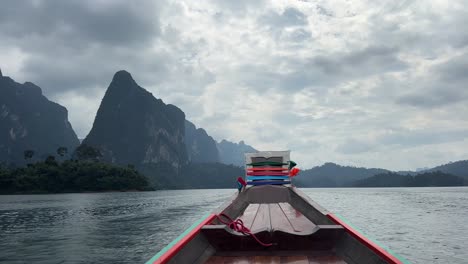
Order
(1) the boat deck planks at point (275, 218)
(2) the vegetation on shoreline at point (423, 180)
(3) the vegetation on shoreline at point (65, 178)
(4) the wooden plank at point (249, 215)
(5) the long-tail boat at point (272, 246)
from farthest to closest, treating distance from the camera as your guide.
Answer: (2) the vegetation on shoreline at point (423, 180)
(3) the vegetation on shoreline at point (65, 178)
(4) the wooden plank at point (249, 215)
(1) the boat deck planks at point (275, 218)
(5) the long-tail boat at point (272, 246)

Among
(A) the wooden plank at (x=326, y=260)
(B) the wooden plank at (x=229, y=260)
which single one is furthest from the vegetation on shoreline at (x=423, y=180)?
(B) the wooden plank at (x=229, y=260)

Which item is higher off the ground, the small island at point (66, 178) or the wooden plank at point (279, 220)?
the small island at point (66, 178)

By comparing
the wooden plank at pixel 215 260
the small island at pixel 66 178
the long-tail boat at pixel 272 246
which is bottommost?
the wooden plank at pixel 215 260

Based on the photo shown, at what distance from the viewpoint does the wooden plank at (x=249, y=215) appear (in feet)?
25.3

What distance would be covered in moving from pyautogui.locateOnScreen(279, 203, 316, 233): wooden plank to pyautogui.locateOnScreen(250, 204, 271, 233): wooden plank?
1.57 feet

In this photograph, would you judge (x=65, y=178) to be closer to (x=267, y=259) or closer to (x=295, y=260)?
(x=267, y=259)

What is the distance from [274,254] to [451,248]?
13211 millimetres

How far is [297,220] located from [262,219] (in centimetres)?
77

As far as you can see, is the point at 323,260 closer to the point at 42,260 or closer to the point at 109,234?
the point at 42,260

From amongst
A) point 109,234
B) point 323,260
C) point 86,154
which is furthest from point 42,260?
point 86,154

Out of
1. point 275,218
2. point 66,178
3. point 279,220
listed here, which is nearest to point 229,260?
point 279,220

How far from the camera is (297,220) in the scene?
318 inches

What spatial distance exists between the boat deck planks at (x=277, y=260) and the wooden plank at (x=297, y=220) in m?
1.61

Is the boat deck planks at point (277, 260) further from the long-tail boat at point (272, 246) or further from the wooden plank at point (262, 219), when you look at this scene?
the wooden plank at point (262, 219)
